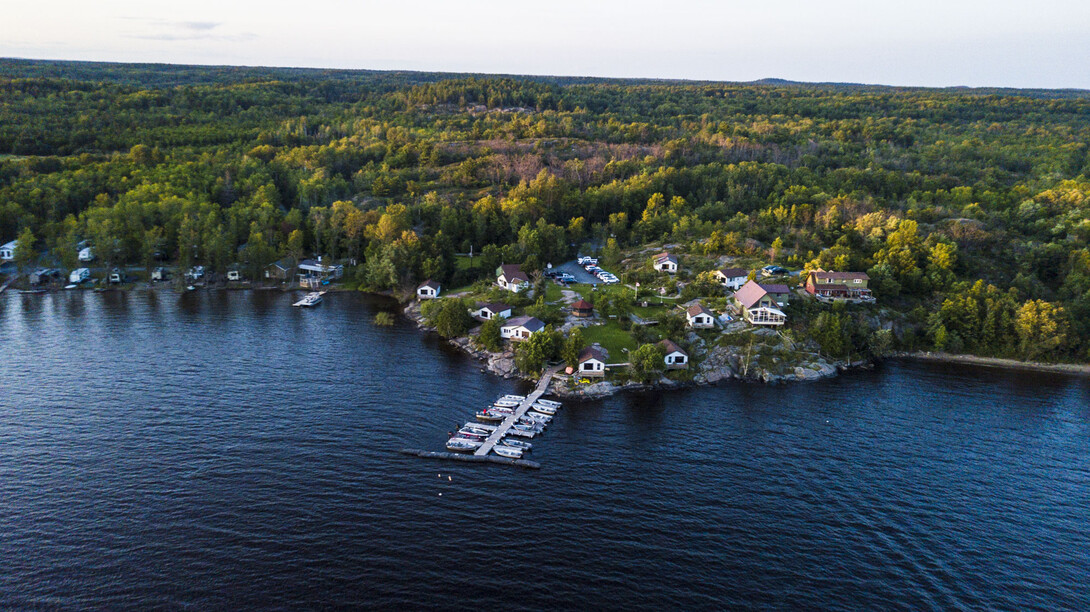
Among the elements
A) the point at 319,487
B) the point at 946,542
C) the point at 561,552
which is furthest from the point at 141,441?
the point at 946,542

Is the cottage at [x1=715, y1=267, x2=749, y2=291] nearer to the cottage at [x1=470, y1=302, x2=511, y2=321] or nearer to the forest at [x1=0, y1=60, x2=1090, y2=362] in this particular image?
the forest at [x1=0, y1=60, x2=1090, y2=362]

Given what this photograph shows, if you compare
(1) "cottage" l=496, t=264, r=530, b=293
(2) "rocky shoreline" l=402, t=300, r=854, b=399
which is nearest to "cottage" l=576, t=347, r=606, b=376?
(2) "rocky shoreline" l=402, t=300, r=854, b=399

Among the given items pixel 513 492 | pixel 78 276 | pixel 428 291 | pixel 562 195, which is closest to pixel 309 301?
pixel 428 291

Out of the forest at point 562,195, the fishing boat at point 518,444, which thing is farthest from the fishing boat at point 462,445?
the forest at point 562,195

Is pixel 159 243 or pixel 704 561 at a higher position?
pixel 159 243

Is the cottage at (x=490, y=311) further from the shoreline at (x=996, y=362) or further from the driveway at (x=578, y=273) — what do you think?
the shoreline at (x=996, y=362)

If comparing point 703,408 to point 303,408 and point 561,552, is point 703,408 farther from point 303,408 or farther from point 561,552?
point 303,408

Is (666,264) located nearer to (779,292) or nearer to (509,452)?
(779,292)
